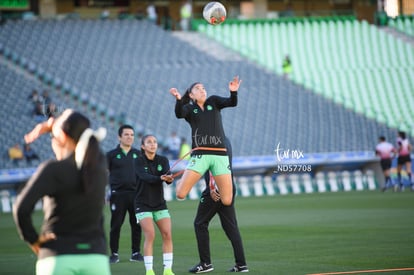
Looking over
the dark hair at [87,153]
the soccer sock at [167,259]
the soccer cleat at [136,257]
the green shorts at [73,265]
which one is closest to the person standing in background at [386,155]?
the soccer cleat at [136,257]

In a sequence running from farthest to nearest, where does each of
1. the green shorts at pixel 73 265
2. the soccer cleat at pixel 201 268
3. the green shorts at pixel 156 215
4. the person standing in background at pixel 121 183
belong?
1. the person standing in background at pixel 121 183
2. the soccer cleat at pixel 201 268
3. the green shorts at pixel 156 215
4. the green shorts at pixel 73 265

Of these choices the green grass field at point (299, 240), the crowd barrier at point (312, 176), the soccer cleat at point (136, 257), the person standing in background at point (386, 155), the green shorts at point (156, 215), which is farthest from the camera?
the crowd barrier at point (312, 176)

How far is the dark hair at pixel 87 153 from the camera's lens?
7.79 metres

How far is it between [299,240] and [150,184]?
18.6 ft

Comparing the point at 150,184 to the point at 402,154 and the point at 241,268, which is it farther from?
the point at 402,154

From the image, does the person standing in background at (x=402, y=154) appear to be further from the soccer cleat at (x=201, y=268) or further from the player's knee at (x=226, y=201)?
the player's knee at (x=226, y=201)

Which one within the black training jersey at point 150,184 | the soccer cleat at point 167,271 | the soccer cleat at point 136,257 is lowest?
the soccer cleat at point 167,271

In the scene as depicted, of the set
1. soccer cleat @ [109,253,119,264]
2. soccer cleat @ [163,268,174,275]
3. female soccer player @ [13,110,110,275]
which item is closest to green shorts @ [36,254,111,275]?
female soccer player @ [13,110,110,275]

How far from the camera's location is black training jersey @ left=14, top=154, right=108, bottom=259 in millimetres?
7734

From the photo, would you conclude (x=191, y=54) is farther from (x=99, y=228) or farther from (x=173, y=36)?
(x=99, y=228)

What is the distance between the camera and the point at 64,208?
784 cm

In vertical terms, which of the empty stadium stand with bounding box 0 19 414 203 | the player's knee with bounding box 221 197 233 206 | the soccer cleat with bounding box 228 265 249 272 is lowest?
the soccer cleat with bounding box 228 265 249 272

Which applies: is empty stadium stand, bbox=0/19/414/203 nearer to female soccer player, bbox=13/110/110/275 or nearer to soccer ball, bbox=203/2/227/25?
soccer ball, bbox=203/2/227/25

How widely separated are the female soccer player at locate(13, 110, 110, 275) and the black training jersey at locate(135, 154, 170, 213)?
6915 millimetres
